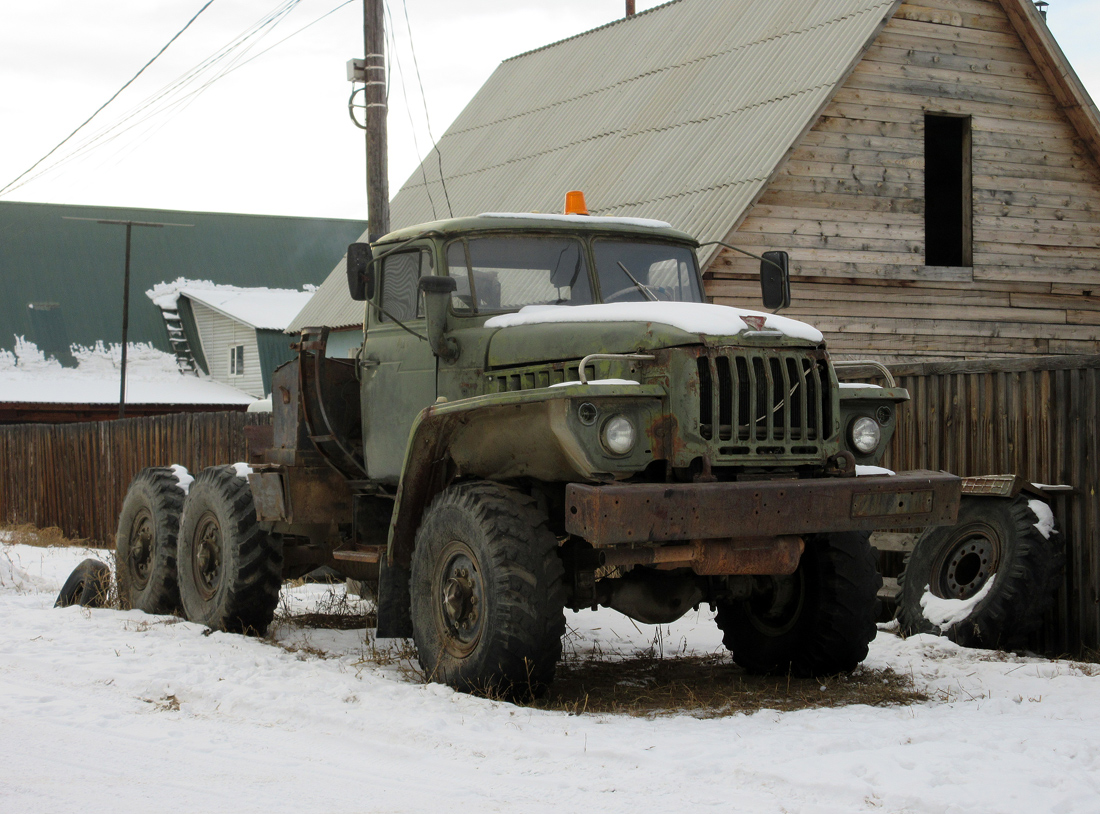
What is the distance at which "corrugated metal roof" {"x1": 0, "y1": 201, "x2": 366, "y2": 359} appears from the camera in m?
33.1

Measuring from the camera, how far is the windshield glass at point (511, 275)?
760 centimetres

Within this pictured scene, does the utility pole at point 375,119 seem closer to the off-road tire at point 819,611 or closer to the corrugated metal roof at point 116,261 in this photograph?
the off-road tire at point 819,611

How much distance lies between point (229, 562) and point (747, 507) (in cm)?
437

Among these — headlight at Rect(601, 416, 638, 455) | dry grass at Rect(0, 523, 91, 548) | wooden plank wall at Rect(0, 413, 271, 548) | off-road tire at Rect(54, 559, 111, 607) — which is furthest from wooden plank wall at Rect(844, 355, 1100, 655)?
dry grass at Rect(0, 523, 91, 548)

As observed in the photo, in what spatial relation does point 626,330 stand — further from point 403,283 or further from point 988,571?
point 988,571

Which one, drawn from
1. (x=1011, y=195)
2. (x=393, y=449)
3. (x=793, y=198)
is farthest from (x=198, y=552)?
(x=1011, y=195)

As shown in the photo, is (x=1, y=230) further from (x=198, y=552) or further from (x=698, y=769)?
(x=698, y=769)

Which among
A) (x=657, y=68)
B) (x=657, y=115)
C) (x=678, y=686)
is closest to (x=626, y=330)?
(x=678, y=686)

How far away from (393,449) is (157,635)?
230cm

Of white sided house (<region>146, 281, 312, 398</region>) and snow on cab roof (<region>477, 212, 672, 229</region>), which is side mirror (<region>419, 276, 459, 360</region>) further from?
white sided house (<region>146, 281, 312, 398</region>)

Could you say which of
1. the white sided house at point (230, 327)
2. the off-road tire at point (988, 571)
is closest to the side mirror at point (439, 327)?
the off-road tire at point (988, 571)

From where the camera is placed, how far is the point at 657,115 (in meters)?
18.7

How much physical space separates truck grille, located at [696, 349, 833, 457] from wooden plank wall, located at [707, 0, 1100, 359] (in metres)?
8.19

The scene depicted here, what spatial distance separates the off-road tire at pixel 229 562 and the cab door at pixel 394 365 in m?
1.29
